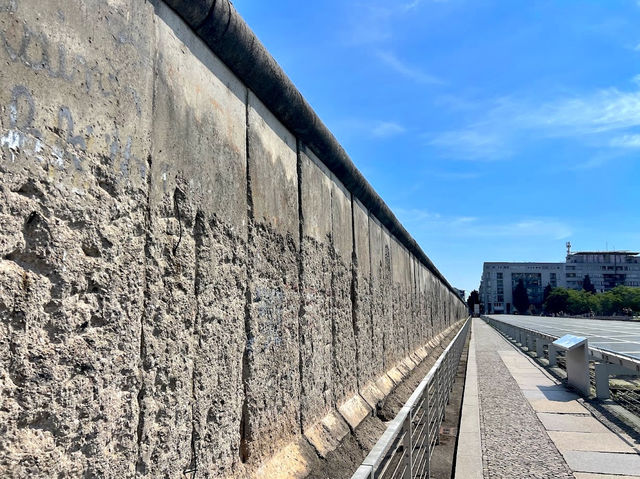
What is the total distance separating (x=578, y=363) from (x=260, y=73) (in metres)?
9.15

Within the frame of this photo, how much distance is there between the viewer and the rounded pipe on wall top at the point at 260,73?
2691 millimetres

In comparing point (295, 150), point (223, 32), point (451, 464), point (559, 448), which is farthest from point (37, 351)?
point (559, 448)

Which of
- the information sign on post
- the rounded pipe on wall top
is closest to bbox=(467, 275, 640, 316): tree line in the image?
the information sign on post

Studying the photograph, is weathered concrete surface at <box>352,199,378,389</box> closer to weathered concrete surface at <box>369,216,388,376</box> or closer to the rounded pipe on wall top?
weathered concrete surface at <box>369,216,388,376</box>

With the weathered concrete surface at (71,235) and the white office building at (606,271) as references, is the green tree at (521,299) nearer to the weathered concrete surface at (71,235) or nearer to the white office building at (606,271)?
the white office building at (606,271)

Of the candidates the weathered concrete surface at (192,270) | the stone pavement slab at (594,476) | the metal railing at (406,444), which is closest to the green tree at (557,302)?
the stone pavement slab at (594,476)

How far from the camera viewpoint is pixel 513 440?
6492 millimetres

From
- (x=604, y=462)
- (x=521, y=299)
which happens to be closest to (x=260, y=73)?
(x=604, y=462)

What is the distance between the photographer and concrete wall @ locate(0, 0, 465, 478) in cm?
160

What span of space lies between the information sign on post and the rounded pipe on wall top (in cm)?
644

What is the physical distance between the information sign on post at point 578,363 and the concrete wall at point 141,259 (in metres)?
7.32

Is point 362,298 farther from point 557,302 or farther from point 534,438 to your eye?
point 557,302

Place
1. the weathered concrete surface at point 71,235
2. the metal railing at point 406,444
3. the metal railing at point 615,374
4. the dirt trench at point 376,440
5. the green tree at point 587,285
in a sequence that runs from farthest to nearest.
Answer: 1. the green tree at point 587,285
2. the metal railing at point 615,374
3. the dirt trench at point 376,440
4. the metal railing at point 406,444
5. the weathered concrete surface at point 71,235

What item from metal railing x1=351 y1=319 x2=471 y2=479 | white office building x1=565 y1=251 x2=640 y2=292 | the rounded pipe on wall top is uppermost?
white office building x1=565 y1=251 x2=640 y2=292
